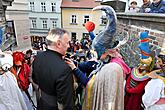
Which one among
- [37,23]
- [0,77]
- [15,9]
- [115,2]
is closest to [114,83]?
[0,77]

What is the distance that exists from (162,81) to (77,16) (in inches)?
1021

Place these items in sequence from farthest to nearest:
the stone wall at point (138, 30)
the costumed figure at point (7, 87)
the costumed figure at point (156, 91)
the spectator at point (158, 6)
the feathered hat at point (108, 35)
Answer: the spectator at point (158, 6), the stone wall at point (138, 30), the costumed figure at point (7, 87), the feathered hat at point (108, 35), the costumed figure at point (156, 91)

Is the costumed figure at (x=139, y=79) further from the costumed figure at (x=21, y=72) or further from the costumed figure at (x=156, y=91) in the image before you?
the costumed figure at (x=21, y=72)

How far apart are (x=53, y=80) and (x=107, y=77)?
1.79 feet

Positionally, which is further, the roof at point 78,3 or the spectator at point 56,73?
the roof at point 78,3

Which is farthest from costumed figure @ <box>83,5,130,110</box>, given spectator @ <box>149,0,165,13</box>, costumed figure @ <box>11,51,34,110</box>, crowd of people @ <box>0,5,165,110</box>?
spectator @ <box>149,0,165,13</box>

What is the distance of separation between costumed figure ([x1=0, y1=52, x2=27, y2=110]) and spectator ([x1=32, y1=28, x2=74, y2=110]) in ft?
→ 2.03

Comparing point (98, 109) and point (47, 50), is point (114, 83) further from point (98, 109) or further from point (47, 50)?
point (47, 50)

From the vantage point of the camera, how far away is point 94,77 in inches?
94.0

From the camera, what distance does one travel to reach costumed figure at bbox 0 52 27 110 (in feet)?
8.97

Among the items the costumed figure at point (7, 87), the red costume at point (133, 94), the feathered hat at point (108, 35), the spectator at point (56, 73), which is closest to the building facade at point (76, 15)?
the costumed figure at point (7, 87)

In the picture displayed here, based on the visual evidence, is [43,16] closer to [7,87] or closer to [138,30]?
[138,30]

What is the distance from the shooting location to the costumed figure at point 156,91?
Answer: 216 cm

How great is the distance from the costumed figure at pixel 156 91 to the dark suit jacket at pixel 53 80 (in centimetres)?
76
